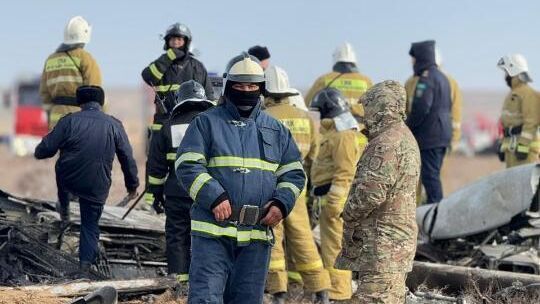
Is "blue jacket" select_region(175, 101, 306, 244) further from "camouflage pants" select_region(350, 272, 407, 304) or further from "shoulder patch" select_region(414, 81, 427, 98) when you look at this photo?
"shoulder patch" select_region(414, 81, 427, 98)

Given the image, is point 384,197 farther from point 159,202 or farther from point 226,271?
point 159,202

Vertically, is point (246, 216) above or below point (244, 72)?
below

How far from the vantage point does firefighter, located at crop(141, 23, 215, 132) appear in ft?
33.5

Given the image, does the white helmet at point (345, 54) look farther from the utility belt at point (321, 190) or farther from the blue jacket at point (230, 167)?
the blue jacket at point (230, 167)

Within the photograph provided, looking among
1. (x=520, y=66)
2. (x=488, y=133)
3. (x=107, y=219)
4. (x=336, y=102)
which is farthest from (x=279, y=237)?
(x=488, y=133)

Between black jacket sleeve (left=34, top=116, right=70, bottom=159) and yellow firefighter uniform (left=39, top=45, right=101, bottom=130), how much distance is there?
1797 millimetres

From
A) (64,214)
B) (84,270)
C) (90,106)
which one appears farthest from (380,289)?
(64,214)

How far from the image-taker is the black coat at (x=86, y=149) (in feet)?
31.0

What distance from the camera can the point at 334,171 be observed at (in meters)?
9.76

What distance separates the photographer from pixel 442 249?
37.0 feet

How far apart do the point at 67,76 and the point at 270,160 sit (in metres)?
5.03

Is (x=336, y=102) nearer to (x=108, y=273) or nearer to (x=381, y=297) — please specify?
(x=108, y=273)

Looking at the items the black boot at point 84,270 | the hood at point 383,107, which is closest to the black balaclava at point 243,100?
the hood at point 383,107

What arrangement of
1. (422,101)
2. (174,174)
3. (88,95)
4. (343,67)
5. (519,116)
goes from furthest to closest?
1. (519,116)
2. (422,101)
3. (343,67)
4. (88,95)
5. (174,174)
